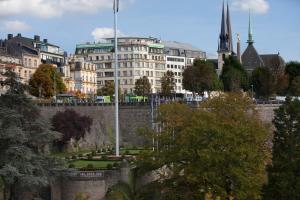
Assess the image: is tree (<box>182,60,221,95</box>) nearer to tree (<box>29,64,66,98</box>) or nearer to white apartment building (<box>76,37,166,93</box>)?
tree (<box>29,64,66,98</box>)

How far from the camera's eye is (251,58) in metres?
173

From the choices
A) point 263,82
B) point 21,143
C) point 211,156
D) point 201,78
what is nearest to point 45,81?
point 201,78

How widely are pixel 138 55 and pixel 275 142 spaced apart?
132 m

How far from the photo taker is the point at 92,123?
88.1m

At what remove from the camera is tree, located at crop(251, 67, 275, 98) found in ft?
405

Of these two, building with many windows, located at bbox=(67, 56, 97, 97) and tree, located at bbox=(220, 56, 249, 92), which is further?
building with many windows, located at bbox=(67, 56, 97, 97)

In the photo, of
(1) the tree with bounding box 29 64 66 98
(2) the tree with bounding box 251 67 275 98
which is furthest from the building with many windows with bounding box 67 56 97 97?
(2) the tree with bounding box 251 67 275 98

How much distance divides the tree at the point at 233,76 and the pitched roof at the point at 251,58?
39.7 m

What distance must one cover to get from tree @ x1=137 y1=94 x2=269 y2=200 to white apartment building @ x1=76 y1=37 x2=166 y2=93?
12892 centimetres

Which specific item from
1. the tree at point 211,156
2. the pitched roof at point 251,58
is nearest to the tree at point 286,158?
the tree at point 211,156

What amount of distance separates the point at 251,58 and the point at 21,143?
128 m

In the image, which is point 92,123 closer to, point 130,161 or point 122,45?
point 130,161

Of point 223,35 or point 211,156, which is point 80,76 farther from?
point 211,156

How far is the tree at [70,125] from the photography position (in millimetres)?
80062
